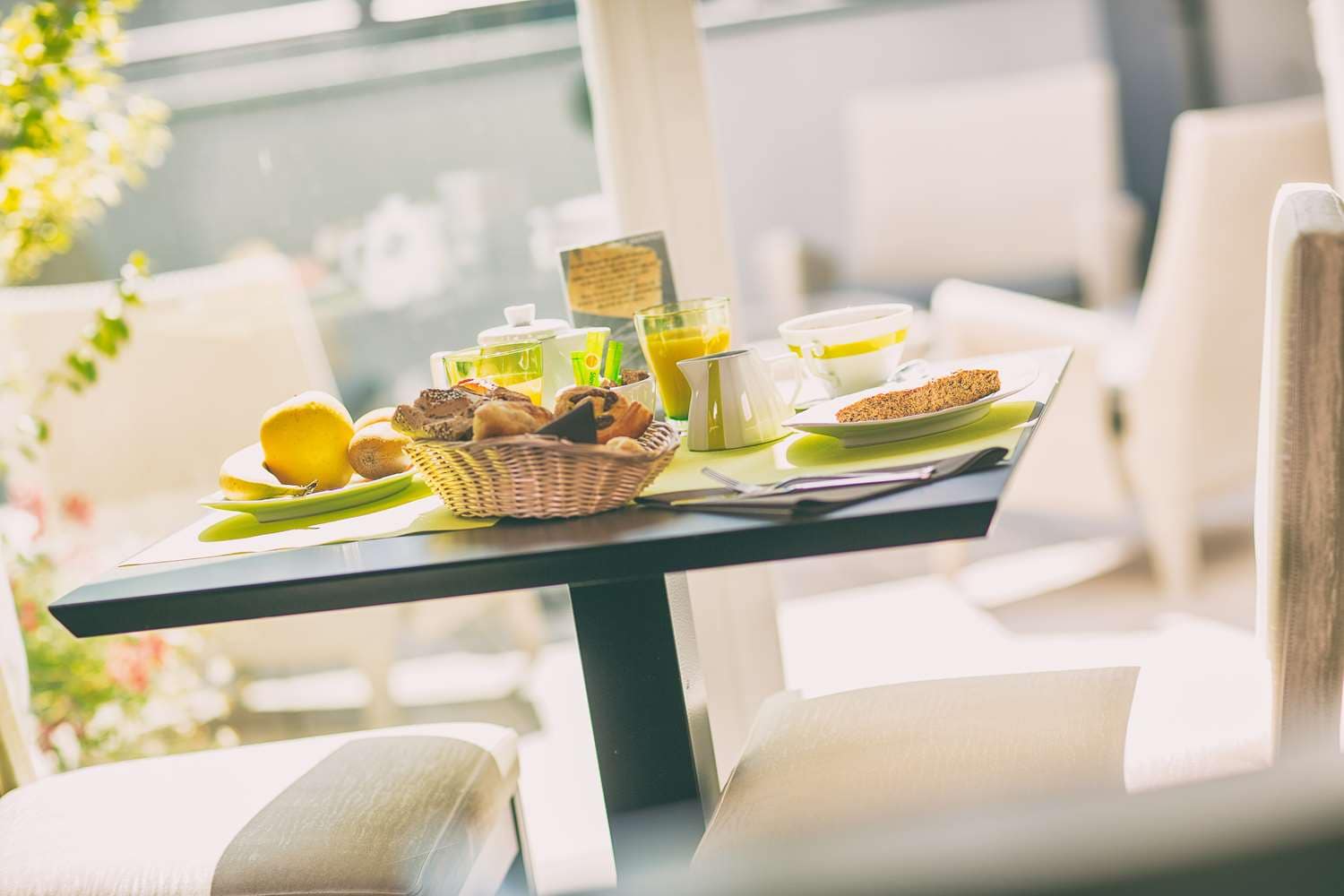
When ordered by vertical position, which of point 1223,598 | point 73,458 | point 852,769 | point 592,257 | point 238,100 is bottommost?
point 1223,598

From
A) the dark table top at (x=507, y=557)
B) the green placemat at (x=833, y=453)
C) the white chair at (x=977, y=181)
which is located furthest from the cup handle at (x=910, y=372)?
the white chair at (x=977, y=181)

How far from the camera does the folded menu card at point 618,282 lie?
1.46 metres

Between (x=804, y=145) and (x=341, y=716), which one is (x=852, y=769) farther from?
(x=804, y=145)

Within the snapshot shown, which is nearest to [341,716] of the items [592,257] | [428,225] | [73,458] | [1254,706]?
[73,458]

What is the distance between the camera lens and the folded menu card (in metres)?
1.46

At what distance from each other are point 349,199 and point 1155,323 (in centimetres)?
157

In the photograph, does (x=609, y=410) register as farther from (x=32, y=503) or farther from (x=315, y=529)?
(x=32, y=503)

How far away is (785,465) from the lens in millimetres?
1076

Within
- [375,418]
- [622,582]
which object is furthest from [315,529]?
[622,582]

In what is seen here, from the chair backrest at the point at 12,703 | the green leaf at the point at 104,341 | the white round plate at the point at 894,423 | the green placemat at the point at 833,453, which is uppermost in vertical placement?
the green leaf at the point at 104,341

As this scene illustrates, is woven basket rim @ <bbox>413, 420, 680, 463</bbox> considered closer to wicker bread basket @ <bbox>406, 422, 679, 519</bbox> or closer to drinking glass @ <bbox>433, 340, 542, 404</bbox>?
wicker bread basket @ <bbox>406, 422, 679, 519</bbox>

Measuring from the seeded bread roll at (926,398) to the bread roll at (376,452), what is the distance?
0.41 metres

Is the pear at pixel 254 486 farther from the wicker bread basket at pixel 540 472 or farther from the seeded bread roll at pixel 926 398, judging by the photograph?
the seeded bread roll at pixel 926 398

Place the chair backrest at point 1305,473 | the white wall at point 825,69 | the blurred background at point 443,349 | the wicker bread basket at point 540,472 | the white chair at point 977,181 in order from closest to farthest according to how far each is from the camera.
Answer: the chair backrest at point 1305,473 < the wicker bread basket at point 540,472 < the blurred background at point 443,349 < the white chair at point 977,181 < the white wall at point 825,69
